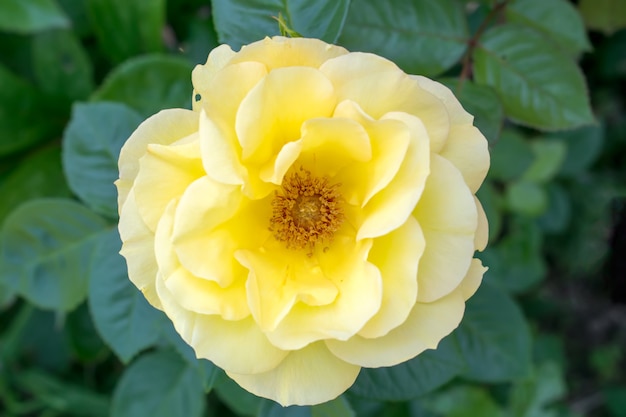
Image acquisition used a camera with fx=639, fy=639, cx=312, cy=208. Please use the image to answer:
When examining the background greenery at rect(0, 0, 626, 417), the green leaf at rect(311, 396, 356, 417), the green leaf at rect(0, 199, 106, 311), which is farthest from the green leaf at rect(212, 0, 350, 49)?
the green leaf at rect(0, 199, 106, 311)

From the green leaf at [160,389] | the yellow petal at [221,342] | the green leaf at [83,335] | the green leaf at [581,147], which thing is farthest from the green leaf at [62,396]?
the green leaf at [581,147]

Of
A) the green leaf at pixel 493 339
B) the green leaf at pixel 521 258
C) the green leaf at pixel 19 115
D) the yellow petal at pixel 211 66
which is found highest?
the yellow petal at pixel 211 66

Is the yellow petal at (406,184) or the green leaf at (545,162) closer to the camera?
the yellow petal at (406,184)

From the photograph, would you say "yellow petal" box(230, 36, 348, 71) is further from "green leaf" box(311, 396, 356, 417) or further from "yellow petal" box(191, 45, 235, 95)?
"green leaf" box(311, 396, 356, 417)

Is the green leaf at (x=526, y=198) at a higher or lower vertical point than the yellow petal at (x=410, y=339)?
lower

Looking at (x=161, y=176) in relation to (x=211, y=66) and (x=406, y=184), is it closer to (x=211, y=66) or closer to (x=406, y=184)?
(x=211, y=66)

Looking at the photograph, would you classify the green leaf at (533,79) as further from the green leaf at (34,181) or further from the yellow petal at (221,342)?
the green leaf at (34,181)

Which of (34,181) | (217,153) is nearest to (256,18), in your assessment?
(217,153)
